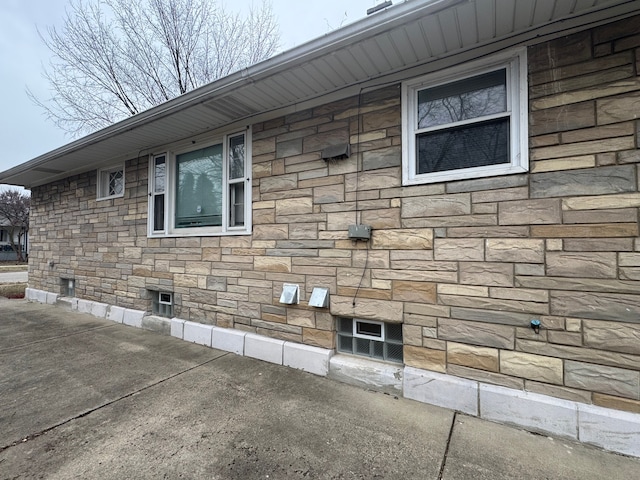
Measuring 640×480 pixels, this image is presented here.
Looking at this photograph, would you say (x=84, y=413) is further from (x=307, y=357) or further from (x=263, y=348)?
(x=307, y=357)

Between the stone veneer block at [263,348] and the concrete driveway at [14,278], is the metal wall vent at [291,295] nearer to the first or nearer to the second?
the stone veneer block at [263,348]

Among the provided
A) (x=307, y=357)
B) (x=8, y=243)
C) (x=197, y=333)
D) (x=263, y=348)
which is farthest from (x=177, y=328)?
(x=8, y=243)

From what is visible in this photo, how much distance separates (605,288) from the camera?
6.51 ft

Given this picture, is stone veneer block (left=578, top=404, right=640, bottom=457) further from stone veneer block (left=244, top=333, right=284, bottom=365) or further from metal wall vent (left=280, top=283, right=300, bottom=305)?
stone veneer block (left=244, top=333, right=284, bottom=365)

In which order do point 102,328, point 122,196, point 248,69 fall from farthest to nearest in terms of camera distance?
point 122,196 → point 102,328 → point 248,69

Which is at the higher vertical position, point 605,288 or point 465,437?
point 605,288

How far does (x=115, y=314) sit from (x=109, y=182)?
8.13ft

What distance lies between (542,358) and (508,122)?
1.80 m

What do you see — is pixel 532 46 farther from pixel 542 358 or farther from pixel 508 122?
pixel 542 358

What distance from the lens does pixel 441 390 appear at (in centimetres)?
243

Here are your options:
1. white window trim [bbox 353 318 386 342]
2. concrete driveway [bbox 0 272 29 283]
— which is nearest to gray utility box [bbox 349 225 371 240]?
white window trim [bbox 353 318 386 342]

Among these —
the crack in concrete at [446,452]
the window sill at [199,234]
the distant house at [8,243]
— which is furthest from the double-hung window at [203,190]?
the distant house at [8,243]

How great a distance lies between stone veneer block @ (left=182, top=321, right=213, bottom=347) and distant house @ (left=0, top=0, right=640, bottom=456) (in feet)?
0.07

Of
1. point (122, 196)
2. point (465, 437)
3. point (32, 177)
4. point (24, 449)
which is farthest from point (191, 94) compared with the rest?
point (32, 177)
